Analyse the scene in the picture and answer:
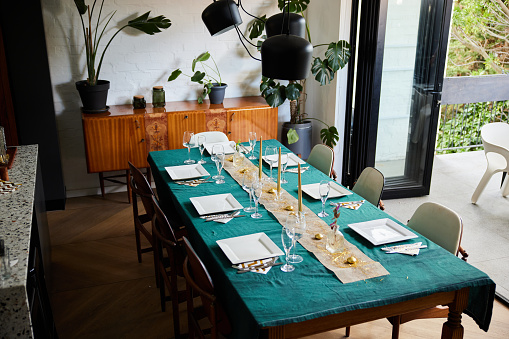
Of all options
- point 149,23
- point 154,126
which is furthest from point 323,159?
point 149,23

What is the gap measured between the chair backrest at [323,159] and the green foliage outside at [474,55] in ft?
12.7

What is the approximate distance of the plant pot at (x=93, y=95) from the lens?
16.7ft

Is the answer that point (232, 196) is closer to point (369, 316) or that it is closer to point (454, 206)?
point (369, 316)

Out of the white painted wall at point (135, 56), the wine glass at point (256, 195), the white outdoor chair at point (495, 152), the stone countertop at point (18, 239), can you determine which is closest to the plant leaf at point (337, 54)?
the white painted wall at point (135, 56)

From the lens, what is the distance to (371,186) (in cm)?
368

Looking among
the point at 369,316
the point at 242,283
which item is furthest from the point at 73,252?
the point at 369,316

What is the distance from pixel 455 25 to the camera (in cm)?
883

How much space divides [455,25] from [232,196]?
7.08 m

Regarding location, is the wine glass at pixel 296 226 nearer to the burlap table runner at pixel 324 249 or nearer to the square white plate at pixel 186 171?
the burlap table runner at pixel 324 249

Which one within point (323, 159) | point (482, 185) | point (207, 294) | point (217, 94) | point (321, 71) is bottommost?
point (482, 185)

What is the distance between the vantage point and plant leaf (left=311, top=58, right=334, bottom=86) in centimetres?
522

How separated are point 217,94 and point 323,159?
1.86 meters

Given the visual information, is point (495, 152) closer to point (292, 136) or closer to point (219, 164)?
point (292, 136)

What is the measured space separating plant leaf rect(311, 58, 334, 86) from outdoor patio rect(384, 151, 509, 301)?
4.90ft
